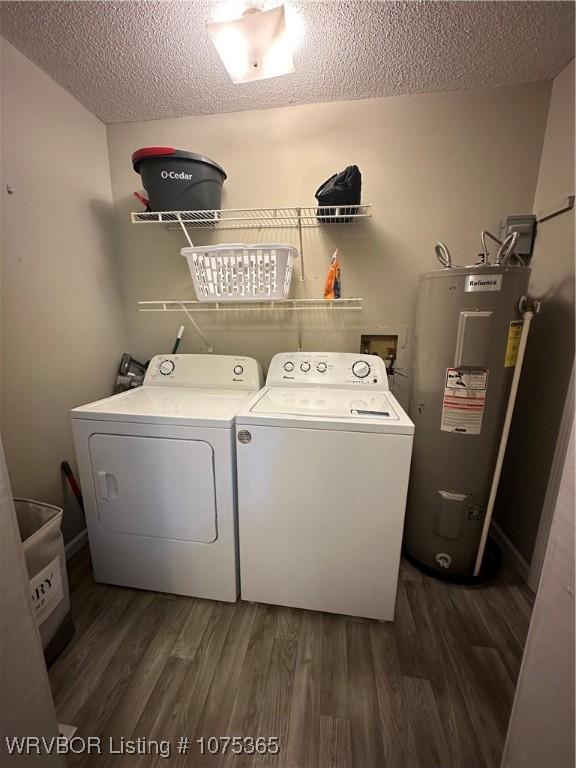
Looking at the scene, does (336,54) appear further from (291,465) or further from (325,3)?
(291,465)

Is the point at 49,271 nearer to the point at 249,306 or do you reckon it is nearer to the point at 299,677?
the point at 249,306

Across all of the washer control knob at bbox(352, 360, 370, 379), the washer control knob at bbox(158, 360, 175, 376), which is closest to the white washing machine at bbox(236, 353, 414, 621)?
the washer control knob at bbox(352, 360, 370, 379)

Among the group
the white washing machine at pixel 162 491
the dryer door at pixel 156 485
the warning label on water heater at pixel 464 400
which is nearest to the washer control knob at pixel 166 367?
the white washing machine at pixel 162 491

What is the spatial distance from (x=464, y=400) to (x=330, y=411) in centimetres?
65

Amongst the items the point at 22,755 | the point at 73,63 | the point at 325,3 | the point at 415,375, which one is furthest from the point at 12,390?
the point at 325,3

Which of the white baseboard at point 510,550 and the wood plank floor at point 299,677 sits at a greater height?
the white baseboard at point 510,550

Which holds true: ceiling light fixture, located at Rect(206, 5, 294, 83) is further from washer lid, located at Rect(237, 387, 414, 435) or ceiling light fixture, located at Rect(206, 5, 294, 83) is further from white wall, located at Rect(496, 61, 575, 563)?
washer lid, located at Rect(237, 387, 414, 435)

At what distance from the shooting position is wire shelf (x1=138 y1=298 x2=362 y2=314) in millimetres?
1804

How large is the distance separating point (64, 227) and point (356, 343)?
5.65ft

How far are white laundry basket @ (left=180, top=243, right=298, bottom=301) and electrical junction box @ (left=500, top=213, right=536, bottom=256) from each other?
1128 millimetres

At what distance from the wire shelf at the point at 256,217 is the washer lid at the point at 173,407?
3.01 ft

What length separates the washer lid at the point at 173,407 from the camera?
4.05 ft

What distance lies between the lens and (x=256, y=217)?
1775 millimetres

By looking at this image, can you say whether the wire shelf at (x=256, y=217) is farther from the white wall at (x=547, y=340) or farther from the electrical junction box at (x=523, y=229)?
the white wall at (x=547, y=340)
